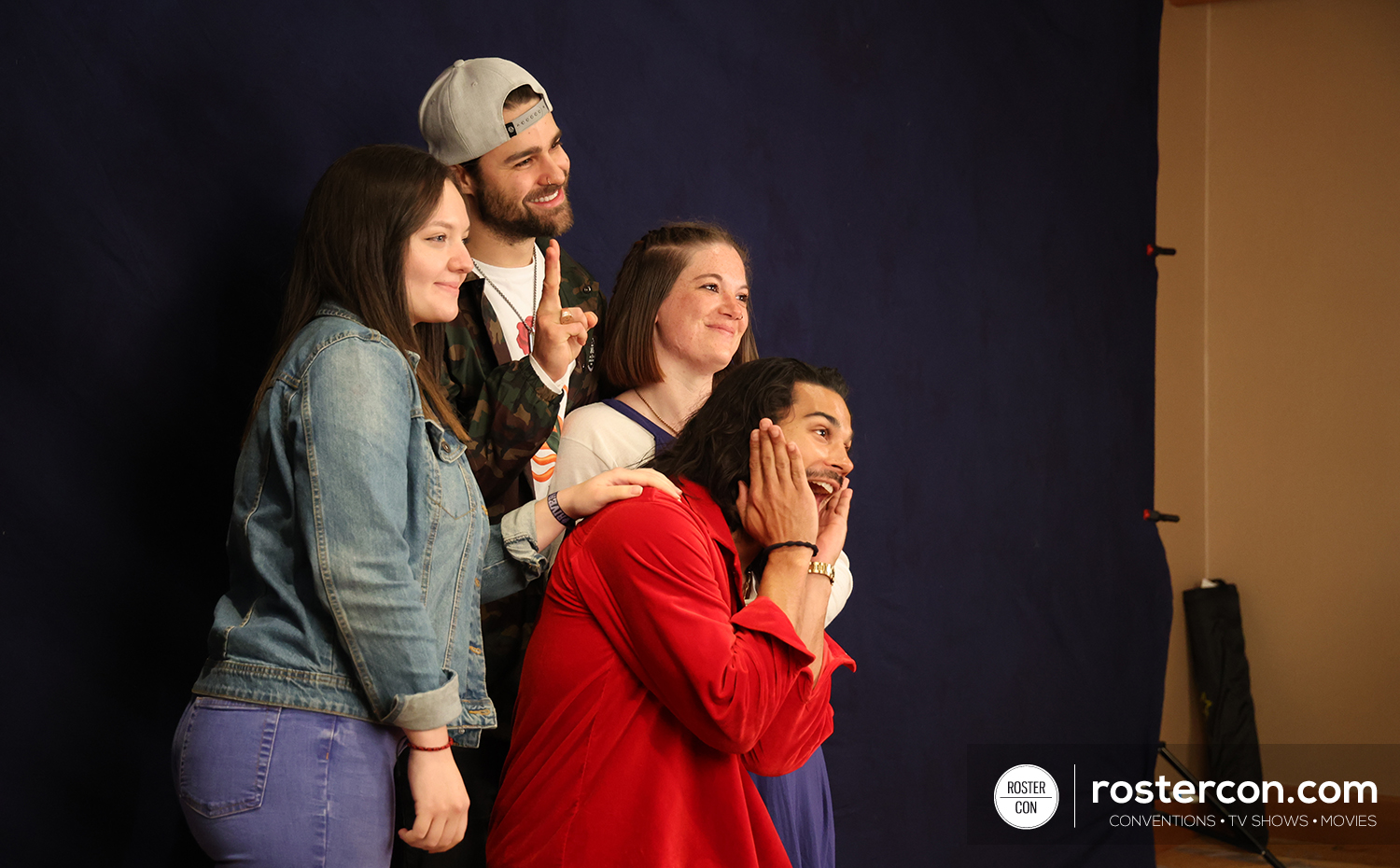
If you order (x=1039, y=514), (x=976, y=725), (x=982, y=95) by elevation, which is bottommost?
(x=976, y=725)

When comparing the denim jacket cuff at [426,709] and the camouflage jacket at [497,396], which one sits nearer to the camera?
the denim jacket cuff at [426,709]

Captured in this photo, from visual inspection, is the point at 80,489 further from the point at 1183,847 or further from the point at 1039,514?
the point at 1183,847

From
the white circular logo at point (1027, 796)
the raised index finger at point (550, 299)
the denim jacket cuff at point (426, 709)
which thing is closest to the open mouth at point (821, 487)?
the raised index finger at point (550, 299)

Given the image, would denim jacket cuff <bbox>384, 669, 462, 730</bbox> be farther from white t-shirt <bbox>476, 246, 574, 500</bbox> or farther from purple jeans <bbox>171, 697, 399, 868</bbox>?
white t-shirt <bbox>476, 246, 574, 500</bbox>

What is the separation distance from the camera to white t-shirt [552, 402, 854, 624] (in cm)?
198

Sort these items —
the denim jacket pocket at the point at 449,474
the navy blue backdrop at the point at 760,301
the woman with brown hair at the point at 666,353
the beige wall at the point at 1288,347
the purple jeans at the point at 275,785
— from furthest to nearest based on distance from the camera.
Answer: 1. the beige wall at the point at 1288,347
2. the woman with brown hair at the point at 666,353
3. the navy blue backdrop at the point at 760,301
4. the denim jacket pocket at the point at 449,474
5. the purple jeans at the point at 275,785

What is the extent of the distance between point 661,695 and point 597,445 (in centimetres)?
60

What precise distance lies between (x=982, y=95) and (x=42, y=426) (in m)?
3.31

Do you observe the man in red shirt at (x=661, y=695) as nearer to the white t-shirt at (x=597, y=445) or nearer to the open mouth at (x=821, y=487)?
the open mouth at (x=821, y=487)

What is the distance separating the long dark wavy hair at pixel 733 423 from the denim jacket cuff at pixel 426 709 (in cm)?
61

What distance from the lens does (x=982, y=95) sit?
3965mm

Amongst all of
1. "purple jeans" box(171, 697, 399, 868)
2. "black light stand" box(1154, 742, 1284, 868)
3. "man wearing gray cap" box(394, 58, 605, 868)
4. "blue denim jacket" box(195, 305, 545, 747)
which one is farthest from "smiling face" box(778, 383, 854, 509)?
"black light stand" box(1154, 742, 1284, 868)

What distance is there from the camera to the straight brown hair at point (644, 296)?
2154mm

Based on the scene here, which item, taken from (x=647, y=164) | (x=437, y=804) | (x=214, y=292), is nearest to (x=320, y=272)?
(x=214, y=292)
